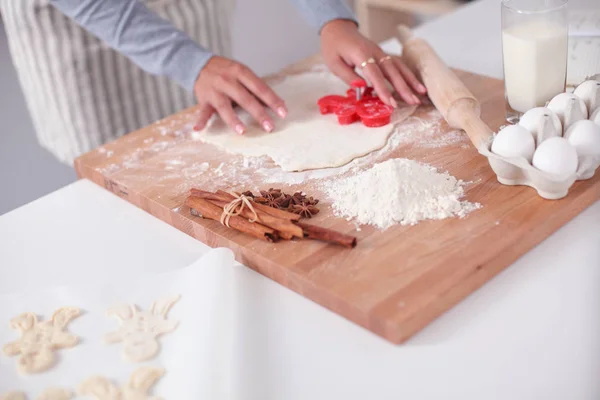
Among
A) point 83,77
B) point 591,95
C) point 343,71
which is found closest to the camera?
point 591,95

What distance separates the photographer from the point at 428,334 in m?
0.91

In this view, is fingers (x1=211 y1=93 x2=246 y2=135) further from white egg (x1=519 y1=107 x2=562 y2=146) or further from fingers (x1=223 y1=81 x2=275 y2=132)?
white egg (x1=519 y1=107 x2=562 y2=146)

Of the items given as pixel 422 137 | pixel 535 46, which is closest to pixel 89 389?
pixel 422 137

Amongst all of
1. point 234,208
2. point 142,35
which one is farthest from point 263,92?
point 234,208

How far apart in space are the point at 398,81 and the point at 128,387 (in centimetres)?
94

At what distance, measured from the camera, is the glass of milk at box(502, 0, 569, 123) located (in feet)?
4.12

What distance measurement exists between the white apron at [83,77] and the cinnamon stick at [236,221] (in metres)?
0.84

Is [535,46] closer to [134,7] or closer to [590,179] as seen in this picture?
[590,179]

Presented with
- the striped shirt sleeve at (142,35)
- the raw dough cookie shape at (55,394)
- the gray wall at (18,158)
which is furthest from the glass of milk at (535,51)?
the gray wall at (18,158)

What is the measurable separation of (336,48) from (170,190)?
0.59m

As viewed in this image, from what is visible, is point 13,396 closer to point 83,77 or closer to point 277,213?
point 277,213

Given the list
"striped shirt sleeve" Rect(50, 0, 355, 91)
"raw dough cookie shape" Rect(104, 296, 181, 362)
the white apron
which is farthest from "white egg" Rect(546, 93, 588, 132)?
the white apron

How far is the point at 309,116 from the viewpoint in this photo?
1537 millimetres

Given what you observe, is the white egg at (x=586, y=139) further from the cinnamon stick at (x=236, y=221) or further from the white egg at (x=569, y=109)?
the cinnamon stick at (x=236, y=221)
